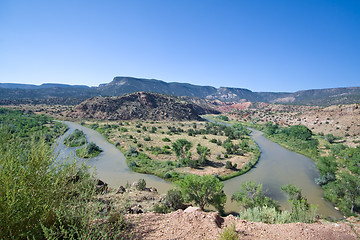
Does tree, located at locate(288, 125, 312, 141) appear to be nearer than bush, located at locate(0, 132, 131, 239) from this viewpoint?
No

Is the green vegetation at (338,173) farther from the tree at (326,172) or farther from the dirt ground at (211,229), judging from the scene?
the dirt ground at (211,229)

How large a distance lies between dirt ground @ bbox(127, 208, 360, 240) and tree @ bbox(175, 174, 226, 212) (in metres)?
8.85

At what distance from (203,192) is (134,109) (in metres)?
74.7

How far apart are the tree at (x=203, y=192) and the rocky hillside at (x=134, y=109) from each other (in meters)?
69.0

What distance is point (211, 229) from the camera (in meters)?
5.64

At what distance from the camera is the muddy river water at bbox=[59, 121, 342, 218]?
19.3 metres

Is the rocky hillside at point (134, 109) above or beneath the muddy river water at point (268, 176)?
above

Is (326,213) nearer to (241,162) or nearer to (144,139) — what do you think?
(241,162)

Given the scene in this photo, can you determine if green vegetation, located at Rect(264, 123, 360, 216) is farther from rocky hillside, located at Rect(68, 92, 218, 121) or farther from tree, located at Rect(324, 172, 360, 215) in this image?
rocky hillside, located at Rect(68, 92, 218, 121)

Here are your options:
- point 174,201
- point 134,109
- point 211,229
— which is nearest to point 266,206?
point 211,229

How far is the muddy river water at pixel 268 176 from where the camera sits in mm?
19344

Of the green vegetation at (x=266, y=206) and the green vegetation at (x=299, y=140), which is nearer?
the green vegetation at (x=266, y=206)

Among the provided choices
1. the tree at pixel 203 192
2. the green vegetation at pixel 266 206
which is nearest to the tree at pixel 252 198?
the green vegetation at pixel 266 206

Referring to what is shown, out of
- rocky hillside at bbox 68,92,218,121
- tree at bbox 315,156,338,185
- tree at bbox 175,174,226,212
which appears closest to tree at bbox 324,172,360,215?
tree at bbox 315,156,338,185
